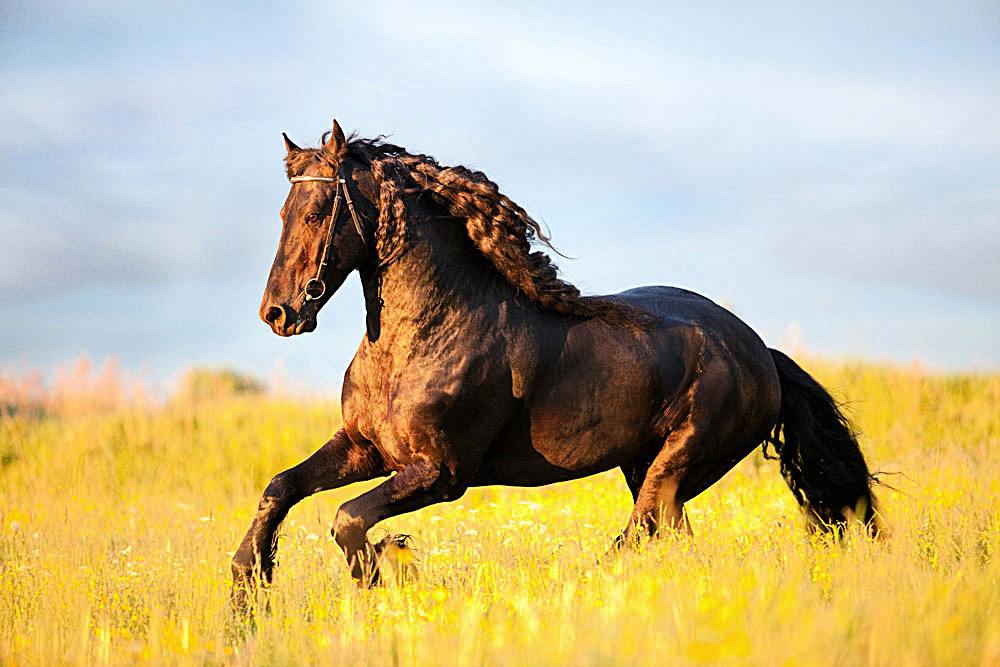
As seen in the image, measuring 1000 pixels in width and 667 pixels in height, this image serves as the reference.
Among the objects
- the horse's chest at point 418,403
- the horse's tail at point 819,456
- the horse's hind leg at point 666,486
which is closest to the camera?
the horse's chest at point 418,403

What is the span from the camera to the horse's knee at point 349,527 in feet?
16.6

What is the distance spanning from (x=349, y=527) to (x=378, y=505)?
0.17 m

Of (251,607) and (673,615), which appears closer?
(673,615)

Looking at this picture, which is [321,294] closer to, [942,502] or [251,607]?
[251,607]

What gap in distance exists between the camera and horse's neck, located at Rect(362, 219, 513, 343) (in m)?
5.38

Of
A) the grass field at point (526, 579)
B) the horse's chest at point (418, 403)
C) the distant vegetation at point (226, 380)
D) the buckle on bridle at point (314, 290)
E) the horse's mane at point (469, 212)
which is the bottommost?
the grass field at point (526, 579)

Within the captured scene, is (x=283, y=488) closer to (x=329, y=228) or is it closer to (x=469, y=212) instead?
(x=329, y=228)

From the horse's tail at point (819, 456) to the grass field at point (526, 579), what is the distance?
279 millimetres

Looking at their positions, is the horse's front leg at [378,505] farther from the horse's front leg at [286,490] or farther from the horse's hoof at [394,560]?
the horse's front leg at [286,490]

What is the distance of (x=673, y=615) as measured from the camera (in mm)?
3930

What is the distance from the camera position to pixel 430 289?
17.8ft

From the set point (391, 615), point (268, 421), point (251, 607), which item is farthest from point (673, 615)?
point (268, 421)

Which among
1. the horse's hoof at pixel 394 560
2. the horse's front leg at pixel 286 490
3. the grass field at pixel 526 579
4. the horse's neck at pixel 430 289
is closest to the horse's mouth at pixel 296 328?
the horse's neck at pixel 430 289

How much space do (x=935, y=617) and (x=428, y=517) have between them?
6.04 metres
